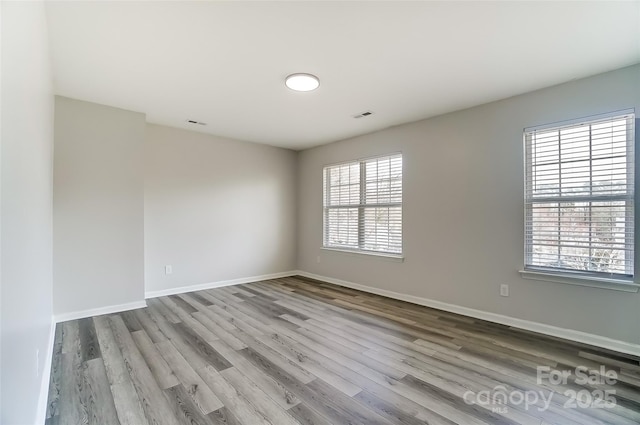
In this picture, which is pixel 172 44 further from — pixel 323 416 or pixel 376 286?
pixel 376 286

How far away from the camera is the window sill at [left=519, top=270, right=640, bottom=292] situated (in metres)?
2.49

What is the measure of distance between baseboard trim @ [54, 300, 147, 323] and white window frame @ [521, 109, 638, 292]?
181 inches

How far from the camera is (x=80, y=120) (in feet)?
11.0

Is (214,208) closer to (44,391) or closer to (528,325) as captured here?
(44,391)

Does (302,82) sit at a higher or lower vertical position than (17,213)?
higher

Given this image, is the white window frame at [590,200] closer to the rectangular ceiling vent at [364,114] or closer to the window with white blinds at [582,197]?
the window with white blinds at [582,197]

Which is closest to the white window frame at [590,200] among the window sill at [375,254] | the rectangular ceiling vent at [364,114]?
the window sill at [375,254]

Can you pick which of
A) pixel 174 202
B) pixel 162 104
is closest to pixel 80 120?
pixel 162 104

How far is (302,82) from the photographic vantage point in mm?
2820

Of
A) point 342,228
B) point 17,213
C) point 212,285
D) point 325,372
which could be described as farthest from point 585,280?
point 212,285

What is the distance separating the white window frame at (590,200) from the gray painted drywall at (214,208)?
3.96 metres

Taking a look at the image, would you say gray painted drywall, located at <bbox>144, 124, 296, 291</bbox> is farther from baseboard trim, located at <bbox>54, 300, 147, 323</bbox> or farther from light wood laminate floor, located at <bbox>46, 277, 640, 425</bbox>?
light wood laminate floor, located at <bbox>46, 277, 640, 425</bbox>

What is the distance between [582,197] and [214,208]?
186 inches

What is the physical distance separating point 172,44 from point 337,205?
3500 mm
